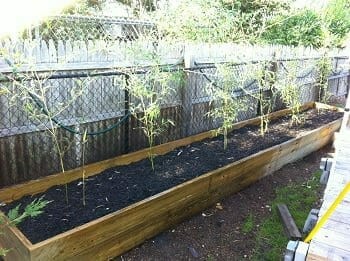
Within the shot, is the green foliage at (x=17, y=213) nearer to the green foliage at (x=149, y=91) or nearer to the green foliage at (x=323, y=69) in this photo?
the green foliage at (x=149, y=91)

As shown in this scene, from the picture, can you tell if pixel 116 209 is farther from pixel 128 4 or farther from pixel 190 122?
pixel 128 4

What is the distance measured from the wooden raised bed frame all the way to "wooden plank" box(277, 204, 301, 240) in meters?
0.55

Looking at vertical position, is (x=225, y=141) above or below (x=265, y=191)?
above

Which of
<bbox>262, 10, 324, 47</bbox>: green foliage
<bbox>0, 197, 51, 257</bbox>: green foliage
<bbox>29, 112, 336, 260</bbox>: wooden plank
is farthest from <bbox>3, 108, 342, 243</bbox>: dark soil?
<bbox>262, 10, 324, 47</bbox>: green foliage

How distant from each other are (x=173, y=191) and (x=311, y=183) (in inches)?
88.7

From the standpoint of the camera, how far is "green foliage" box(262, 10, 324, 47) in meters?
9.35

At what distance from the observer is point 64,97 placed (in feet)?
11.3

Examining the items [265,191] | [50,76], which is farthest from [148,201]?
[265,191]

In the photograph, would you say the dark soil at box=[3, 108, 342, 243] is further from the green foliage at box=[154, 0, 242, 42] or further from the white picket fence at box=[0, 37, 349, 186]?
the green foliage at box=[154, 0, 242, 42]

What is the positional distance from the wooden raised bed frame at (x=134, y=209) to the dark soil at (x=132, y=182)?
103 millimetres

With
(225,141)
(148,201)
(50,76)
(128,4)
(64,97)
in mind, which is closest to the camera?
(148,201)

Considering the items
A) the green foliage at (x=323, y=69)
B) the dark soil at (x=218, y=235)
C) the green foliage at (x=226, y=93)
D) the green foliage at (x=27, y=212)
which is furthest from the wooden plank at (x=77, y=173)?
the green foliage at (x=323, y=69)

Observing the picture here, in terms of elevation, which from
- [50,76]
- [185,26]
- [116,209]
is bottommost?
[116,209]

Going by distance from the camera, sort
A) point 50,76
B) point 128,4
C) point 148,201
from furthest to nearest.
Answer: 1. point 128,4
2. point 50,76
3. point 148,201
